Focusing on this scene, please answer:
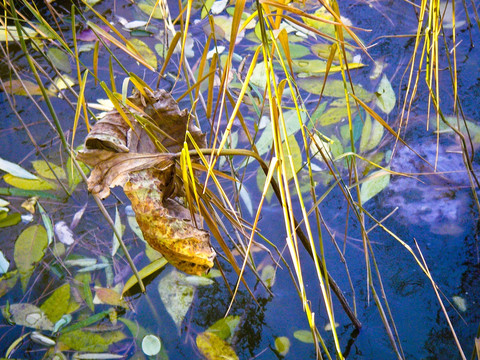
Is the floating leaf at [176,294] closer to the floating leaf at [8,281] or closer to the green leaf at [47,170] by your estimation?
the floating leaf at [8,281]

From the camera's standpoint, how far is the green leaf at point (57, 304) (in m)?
1.01

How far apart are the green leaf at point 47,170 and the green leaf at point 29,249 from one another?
17 cm

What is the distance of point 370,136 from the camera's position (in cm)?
125

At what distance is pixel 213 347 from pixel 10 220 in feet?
2.16

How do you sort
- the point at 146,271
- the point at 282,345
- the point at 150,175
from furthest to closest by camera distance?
the point at 146,271 < the point at 282,345 < the point at 150,175

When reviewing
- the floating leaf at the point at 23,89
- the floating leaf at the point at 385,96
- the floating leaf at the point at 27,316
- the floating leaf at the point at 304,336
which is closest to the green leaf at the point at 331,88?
the floating leaf at the point at 385,96

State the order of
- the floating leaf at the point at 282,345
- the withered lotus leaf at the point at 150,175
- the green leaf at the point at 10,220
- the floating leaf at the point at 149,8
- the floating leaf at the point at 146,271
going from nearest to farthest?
1. the withered lotus leaf at the point at 150,175
2. the floating leaf at the point at 282,345
3. the floating leaf at the point at 146,271
4. the green leaf at the point at 10,220
5. the floating leaf at the point at 149,8

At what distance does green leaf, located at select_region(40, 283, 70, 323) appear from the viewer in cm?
101

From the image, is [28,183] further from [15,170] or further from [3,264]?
[3,264]

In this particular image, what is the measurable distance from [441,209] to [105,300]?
852 millimetres

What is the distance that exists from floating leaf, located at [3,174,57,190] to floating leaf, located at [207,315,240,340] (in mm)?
623

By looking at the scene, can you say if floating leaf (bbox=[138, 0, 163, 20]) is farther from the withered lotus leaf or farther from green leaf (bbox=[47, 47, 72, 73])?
the withered lotus leaf

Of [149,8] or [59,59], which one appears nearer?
[59,59]

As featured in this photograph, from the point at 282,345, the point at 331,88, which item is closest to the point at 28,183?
the point at 282,345
